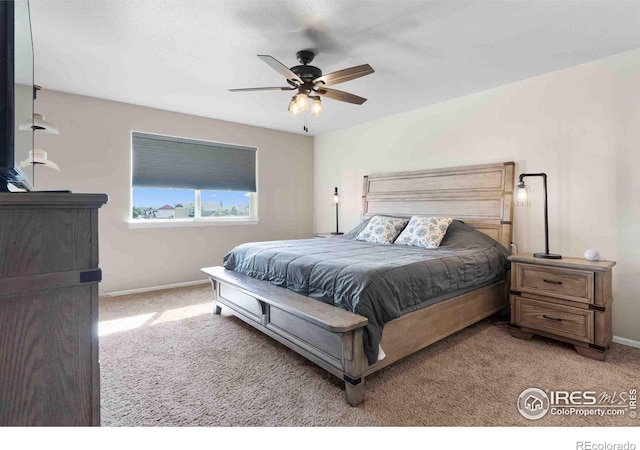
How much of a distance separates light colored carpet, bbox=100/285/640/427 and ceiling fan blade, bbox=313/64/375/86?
2.11 meters

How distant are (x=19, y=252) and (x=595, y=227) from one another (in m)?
3.72

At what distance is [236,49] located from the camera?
259cm

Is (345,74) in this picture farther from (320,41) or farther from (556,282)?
(556,282)

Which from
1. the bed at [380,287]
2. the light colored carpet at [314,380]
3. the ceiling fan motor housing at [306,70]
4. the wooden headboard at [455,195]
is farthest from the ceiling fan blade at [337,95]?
the light colored carpet at [314,380]

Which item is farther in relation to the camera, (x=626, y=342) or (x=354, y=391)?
(x=626, y=342)

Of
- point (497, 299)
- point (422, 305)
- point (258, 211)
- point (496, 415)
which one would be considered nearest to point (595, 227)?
Answer: point (497, 299)

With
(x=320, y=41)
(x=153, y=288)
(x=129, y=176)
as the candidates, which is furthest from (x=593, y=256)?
(x=129, y=176)

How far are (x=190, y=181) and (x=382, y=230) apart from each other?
9.07 ft

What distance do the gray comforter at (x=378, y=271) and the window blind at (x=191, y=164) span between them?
1.79m

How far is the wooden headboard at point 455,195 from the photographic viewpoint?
11.0 ft

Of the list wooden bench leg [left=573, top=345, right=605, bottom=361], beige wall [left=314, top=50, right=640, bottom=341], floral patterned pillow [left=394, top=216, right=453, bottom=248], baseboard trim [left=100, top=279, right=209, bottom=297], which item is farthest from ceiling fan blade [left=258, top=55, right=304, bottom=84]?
baseboard trim [left=100, top=279, right=209, bottom=297]

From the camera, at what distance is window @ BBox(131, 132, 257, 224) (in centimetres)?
420

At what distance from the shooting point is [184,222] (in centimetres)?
448

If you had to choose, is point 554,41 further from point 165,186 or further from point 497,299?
point 165,186
